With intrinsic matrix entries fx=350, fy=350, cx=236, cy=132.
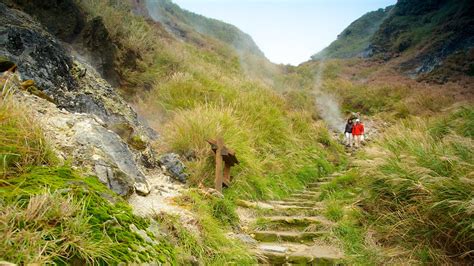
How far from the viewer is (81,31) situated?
779cm

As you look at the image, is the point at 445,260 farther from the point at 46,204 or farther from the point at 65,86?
the point at 65,86

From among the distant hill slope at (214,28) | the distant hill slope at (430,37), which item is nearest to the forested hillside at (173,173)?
the distant hill slope at (430,37)

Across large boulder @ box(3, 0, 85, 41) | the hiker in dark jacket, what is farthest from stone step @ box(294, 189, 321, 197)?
the hiker in dark jacket

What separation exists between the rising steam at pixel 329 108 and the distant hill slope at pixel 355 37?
2383cm

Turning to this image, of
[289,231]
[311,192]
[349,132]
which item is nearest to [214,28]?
[349,132]

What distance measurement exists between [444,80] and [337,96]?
577 centimetres

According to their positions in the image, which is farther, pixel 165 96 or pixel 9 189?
pixel 165 96

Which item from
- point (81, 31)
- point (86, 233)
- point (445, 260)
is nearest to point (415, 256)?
point (445, 260)

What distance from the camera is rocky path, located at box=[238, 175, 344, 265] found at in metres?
4.07

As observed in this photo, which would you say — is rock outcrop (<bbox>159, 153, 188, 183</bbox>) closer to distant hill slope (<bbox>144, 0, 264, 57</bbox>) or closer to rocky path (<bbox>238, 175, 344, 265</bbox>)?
rocky path (<bbox>238, 175, 344, 265</bbox>)

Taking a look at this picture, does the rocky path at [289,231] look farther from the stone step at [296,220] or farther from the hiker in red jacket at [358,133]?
the hiker in red jacket at [358,133]

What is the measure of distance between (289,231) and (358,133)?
8434mm

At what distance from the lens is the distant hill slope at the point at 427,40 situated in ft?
68.9

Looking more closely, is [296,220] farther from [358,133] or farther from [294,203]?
[358,133]
